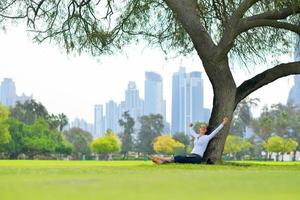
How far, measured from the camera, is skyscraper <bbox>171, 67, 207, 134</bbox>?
166500 millimetres

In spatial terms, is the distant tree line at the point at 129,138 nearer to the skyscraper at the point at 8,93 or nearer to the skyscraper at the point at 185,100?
the skyscraper at the point at 185,100

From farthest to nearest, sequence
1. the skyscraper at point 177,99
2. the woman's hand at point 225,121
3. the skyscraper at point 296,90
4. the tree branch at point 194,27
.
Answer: the skyscraper at point 177,99
the skyscraper at point 296,90
the tree branch at point 194,27
the woman's hand at point 225,121

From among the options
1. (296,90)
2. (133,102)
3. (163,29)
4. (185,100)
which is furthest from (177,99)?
(163,29)

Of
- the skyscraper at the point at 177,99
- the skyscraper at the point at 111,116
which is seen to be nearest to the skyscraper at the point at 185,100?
the skyscraper at the point at 177,99

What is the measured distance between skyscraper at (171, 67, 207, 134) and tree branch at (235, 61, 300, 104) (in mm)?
141508

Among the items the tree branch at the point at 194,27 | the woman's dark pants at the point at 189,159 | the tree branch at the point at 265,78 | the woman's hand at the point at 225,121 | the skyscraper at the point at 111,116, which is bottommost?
the woman's dark pants at the point at 189,159

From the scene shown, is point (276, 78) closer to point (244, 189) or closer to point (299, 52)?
point (299, 52)

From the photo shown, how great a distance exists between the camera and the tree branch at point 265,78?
62.6 ft

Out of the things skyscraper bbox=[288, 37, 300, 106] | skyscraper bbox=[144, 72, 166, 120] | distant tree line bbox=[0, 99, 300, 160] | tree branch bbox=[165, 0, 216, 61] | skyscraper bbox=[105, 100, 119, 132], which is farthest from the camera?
skyscraper bbox=[105, 100, 119, 132]

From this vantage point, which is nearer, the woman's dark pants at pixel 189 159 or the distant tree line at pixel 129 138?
the woman's dark pants at pixel 189 159

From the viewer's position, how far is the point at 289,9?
18609mm

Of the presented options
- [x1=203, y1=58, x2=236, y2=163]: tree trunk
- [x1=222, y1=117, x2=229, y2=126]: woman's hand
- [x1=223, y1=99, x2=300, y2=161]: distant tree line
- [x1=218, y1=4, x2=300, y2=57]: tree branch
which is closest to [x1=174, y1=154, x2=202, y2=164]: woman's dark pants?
[x1=222, y1=117, x2=229, y2=126]: woman's hand

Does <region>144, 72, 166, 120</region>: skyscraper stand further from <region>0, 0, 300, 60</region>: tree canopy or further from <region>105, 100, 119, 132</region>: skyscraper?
<region>0, 0, 300, 60</region>: tree canopy

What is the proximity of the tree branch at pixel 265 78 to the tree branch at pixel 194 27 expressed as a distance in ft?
5.73
